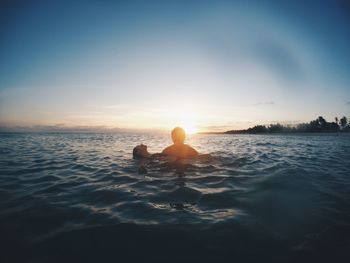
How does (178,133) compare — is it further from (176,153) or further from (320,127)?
(320,127)

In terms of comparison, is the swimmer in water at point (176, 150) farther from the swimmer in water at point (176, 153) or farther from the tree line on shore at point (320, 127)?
the tree line on shore at point (320, 127)

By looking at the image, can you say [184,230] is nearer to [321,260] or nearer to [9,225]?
[321,260]

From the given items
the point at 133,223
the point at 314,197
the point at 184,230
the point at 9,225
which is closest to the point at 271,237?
the point at 184,230

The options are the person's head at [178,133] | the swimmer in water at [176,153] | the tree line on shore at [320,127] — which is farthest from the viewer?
the tree line on shore at [320,127]

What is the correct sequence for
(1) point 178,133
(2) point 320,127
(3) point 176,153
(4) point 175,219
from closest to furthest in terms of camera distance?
(4) point 175,219
(1) point 178,133
(3) point 176,153
(2) point 320,127

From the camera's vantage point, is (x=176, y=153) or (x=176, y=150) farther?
(x=176, y=153)

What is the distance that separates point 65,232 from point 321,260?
13.4 feet

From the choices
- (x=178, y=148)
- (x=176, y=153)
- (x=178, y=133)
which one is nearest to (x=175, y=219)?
(x=178, y=133)

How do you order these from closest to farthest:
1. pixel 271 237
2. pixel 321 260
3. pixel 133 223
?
pixel 321 260 → pixel 271 237 → pixel 133 223

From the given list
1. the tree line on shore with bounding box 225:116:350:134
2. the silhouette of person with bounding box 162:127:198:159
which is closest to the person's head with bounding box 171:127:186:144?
the silhouette of person with bounding box 162:127:198:159

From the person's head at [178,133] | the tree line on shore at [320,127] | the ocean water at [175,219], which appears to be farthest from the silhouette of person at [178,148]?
the tree line on shore at [320,127]

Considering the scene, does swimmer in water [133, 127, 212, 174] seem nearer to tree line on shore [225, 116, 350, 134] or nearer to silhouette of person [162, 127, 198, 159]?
silhouette of person [162, 127, 198, 159]

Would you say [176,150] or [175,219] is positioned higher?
[176,150]

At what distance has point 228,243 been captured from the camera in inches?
129
